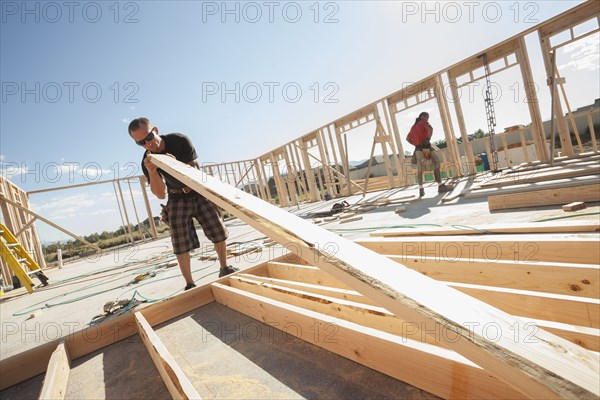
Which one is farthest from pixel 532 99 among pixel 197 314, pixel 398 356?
pixel 197 314

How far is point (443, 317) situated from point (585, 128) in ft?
83.2

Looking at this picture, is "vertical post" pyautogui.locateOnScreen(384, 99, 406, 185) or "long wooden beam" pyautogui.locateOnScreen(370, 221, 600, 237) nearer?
"long wooden beam" pyautogui.locateOnScreen(370, 221, 600, 237)

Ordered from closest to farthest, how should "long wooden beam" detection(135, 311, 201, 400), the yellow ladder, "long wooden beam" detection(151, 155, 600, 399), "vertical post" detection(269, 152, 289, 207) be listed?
"long wooden beam" detection(151, 155, 600, 399) < "long wooden beam" detection(135, 311, 201, 400) < the yellow ladder < "vertical post" detection(269, 152, 289, 207)

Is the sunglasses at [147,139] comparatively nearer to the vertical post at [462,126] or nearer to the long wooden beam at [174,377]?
the long wooden beam at [174,377]

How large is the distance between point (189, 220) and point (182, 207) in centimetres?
15

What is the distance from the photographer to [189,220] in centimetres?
272

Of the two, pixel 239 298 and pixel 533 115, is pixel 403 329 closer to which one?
pixel 239 298

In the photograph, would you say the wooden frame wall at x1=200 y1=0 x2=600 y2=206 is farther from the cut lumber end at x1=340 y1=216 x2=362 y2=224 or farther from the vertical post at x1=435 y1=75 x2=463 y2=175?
the cut lumber end at x1=340 y1=216 x2=362 y2=224

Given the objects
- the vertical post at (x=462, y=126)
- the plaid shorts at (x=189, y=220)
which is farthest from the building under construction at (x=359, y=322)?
the vertical post at (x=462, y=126)

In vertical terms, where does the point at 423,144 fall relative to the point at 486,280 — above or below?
above

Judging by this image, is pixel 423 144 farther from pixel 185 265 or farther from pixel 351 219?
pixel 185 265

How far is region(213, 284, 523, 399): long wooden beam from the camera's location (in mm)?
811

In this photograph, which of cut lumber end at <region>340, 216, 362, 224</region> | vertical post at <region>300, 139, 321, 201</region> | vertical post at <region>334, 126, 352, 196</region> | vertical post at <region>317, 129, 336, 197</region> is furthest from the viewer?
vertical post at <region>300, 139, 321, 201</region>

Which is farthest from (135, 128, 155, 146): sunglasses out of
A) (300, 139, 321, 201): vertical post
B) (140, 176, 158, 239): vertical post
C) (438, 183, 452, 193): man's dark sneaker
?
(140, 176, 158, 239): vertical post
